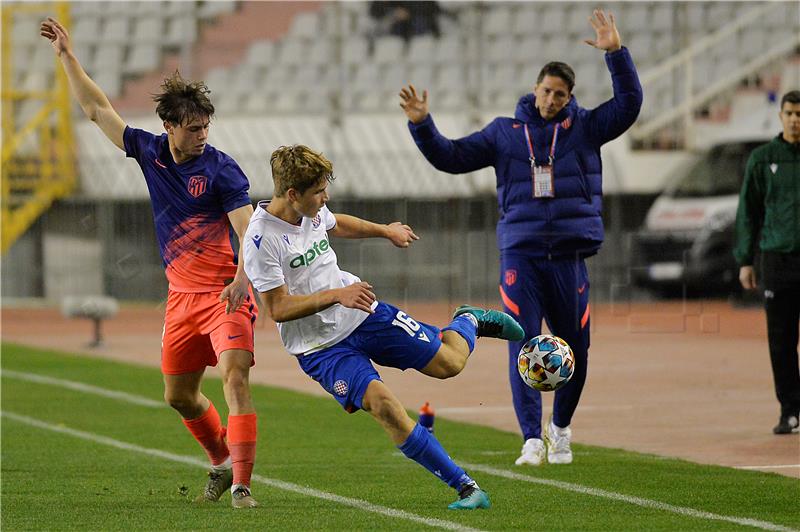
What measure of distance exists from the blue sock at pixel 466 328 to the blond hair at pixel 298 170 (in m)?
1.19

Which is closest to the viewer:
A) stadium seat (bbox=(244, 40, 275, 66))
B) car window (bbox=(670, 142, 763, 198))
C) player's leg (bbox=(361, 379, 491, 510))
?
player's leg (bbox=(361, 379, 491, 510))

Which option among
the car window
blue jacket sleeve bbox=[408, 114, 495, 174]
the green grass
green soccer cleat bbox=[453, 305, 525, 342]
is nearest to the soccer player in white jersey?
the green grass

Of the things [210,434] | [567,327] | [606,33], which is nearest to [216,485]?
[210,434]

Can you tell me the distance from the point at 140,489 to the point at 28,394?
663 cm

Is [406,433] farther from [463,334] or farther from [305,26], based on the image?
[305,26]

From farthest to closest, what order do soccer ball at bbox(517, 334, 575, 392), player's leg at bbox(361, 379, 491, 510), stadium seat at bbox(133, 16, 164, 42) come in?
stadium seat at bbox(133, 16, 164, 42) → soccer ball at bbox(517, 334, 575, 392) → player's leg at bbox(361, 379, 491, 510)

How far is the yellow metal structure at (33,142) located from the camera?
103ft

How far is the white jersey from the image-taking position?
771 cm

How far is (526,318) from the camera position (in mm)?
9844

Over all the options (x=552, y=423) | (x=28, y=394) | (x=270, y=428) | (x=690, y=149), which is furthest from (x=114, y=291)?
(x=552, y=423)

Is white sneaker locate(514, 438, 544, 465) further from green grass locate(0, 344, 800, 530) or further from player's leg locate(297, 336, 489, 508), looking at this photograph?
player's leg locate(297, 336, 489, 508)

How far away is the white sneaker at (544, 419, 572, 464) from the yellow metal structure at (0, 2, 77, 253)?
22.5m

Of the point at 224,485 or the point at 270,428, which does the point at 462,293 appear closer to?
the point at 270,428

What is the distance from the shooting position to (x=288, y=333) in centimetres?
789
